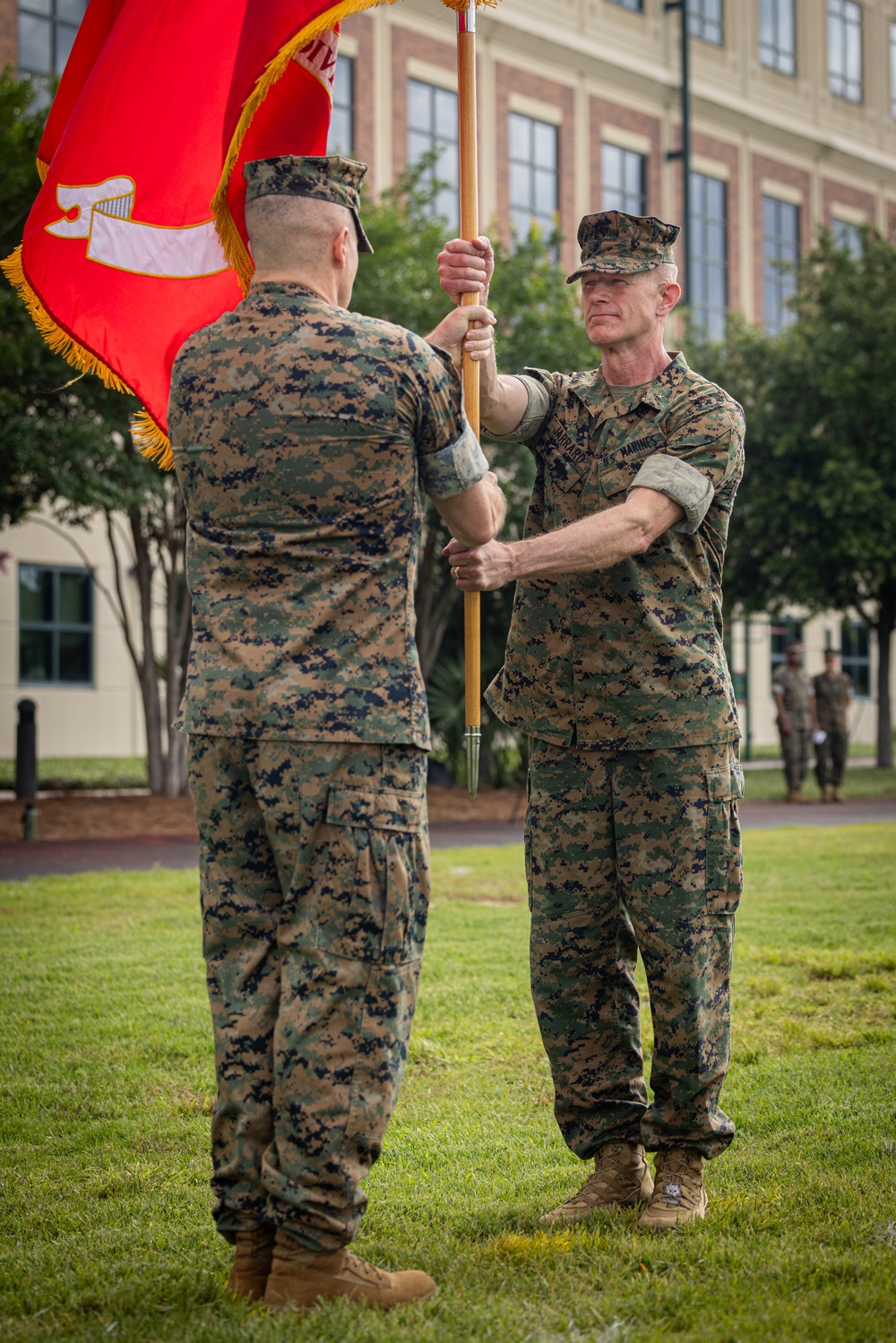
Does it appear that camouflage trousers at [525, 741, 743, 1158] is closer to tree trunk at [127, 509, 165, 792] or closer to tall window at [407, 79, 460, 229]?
tree trunk at [127, 509, 165, 792]

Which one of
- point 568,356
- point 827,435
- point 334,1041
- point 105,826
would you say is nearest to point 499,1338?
point 334,1041

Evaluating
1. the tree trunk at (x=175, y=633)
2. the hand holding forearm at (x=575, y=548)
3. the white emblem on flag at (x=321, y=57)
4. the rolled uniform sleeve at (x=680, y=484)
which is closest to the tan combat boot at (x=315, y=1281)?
the hand holding forearm at (x=575, y=548)

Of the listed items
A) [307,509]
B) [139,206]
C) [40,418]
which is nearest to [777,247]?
[40,418]

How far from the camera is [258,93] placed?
3.84 m

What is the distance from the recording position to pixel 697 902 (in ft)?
12.8

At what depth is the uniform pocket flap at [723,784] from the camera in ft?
12.9

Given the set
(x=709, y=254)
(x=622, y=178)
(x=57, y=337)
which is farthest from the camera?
(x=709, y=254)

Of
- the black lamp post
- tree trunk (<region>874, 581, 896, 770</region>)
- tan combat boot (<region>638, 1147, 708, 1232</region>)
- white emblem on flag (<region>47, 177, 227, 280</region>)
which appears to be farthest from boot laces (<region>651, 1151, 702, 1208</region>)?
the black lamp post

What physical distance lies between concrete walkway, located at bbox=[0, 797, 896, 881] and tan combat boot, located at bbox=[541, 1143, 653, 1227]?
25.7 feet

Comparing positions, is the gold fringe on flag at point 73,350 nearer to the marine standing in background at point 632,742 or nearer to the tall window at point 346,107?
the marine standing in background at point 632,742

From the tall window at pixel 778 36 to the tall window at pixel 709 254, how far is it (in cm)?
372

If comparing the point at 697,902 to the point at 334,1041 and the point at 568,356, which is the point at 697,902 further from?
the point at 568,356

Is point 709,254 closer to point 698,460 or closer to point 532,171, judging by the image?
point 532,171

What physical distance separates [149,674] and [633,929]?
14000 mm
